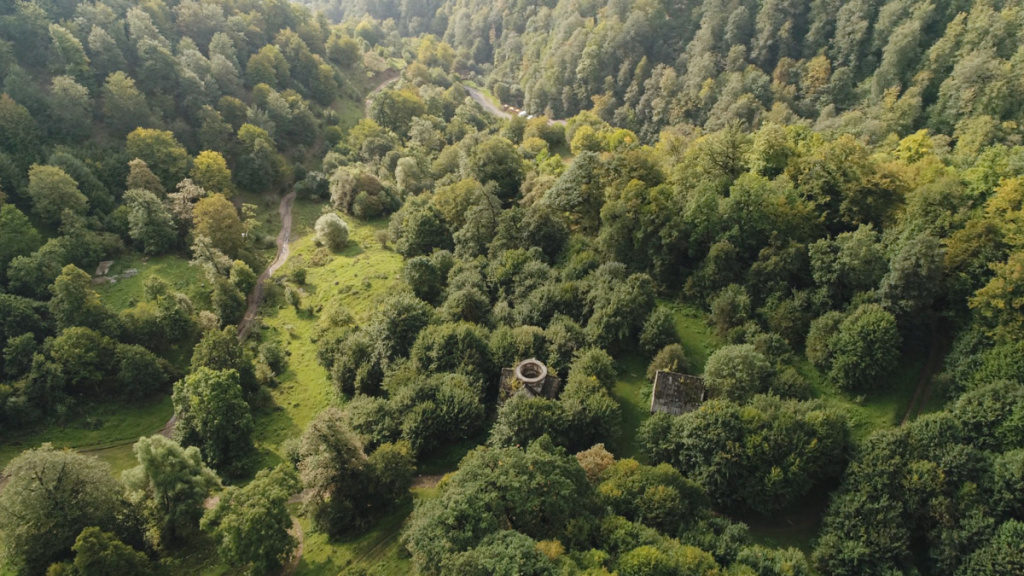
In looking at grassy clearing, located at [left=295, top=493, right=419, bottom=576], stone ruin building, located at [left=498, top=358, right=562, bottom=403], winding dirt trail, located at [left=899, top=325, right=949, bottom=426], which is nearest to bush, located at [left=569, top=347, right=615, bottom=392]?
stone ruin building, located at [left=498, top=358, right=562, bottom=403]

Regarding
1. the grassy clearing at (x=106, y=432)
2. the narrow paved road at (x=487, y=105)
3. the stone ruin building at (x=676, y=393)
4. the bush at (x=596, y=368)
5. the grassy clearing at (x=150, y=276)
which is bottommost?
the grassy clearing at (x=106, y=432)

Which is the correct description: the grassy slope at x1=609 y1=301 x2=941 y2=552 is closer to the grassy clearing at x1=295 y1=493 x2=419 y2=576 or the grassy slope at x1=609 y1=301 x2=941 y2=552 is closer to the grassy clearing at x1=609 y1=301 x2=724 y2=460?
the grassy clearing at x1=609 y1=301 x2=724 y2=460

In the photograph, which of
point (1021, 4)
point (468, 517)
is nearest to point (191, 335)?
point (468, 517)

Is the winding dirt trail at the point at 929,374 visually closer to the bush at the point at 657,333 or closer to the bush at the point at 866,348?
the bush at the point at 866,348

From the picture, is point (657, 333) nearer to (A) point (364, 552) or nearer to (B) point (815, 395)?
(B) point (815, 395)

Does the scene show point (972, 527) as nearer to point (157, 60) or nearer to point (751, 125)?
point (751, 125)

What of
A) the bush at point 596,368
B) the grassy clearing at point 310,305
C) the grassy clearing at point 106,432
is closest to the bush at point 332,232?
the grassy clearing at point 310,305
